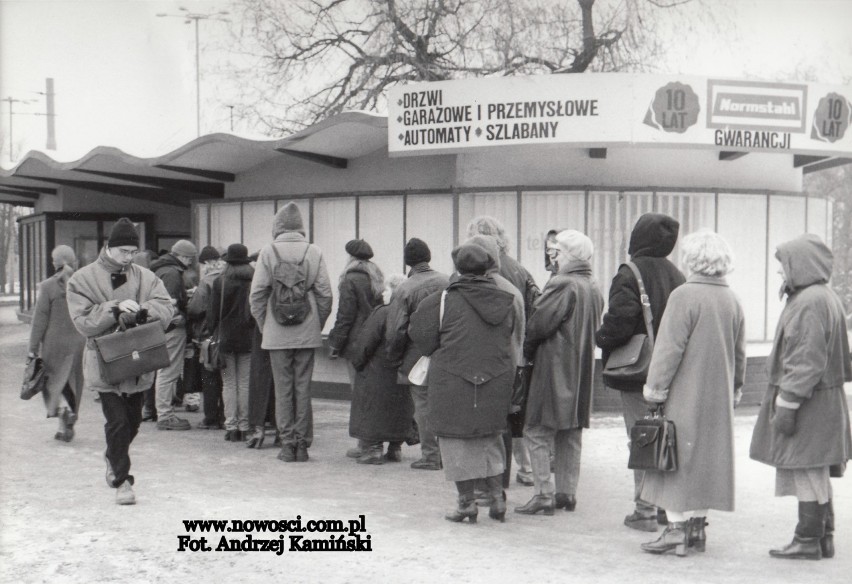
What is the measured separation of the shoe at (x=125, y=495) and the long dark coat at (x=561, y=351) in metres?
2.65

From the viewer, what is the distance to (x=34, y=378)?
28.4 feet

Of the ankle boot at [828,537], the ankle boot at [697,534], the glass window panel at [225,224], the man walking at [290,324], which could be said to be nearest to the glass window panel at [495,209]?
the man walking at [290,324]

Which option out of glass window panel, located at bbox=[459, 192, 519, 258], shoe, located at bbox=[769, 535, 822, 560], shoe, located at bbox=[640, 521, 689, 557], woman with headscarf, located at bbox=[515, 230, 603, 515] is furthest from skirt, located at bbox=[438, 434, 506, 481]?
glass window panel, located at bbox=[459, 192, 519, 258]

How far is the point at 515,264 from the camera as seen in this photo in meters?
7.21

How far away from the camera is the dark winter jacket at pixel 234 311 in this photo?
888 centimetres

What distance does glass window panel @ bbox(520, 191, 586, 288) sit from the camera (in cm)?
1072

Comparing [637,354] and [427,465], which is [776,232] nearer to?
[427,465]

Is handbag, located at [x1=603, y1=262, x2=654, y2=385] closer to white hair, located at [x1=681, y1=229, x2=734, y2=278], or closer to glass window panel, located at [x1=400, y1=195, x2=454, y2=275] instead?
white hair, located at [x1=681, y1=229, x2=734, y2=278]

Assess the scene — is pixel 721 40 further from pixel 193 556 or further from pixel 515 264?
pixel 193 556

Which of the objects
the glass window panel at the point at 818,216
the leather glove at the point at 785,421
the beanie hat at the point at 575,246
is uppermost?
the glass window panel at the point at 818,216

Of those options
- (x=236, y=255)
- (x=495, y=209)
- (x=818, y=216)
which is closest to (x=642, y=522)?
(x=236, y=255)

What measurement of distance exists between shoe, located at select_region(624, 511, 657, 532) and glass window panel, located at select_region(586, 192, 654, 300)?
4870mm

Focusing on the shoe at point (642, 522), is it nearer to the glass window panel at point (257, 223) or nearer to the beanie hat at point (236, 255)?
the beanie hat at point (236, 255)

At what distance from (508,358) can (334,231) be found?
6.17 meters
